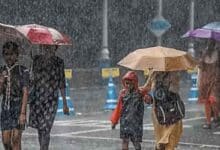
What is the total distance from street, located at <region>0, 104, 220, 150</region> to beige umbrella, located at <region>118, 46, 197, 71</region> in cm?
244

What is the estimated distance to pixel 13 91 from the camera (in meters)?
8.76

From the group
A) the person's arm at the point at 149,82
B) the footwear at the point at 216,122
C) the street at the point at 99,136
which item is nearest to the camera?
the person's arm at the point at 149,82

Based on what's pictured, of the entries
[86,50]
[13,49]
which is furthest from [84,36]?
[13,49]

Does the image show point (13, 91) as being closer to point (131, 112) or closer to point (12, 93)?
point (12, 93)

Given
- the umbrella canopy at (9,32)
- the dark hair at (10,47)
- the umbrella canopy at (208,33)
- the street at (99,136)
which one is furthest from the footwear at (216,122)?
the dark hair at (10,47)

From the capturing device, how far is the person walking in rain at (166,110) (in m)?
9.13

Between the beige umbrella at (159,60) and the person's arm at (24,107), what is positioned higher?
the beige umbrella at (159,60)

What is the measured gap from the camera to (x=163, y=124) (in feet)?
30.2

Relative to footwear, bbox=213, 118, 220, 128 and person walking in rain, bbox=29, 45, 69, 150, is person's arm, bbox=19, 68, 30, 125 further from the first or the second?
footwear, bbox=213, 118, 220, 128

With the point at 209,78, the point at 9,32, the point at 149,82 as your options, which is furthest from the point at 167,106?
the point at 209,78

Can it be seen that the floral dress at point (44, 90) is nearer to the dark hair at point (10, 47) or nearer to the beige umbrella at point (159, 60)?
the dark hair at point (10, 47)

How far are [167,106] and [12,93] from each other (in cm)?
Result: 199

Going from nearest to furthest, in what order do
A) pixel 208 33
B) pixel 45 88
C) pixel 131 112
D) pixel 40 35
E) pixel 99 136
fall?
pixel 40 35, pixel 45 88, pixel 131 112, pixel 99 136, pixel 208 33

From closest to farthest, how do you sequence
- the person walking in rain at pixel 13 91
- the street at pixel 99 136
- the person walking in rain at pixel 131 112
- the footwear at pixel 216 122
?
the person walking in rain at pixel 13 91
the person walking in rain at pixel 131 112
the street at pixel 99 136
the footwear at pixel 216 122
